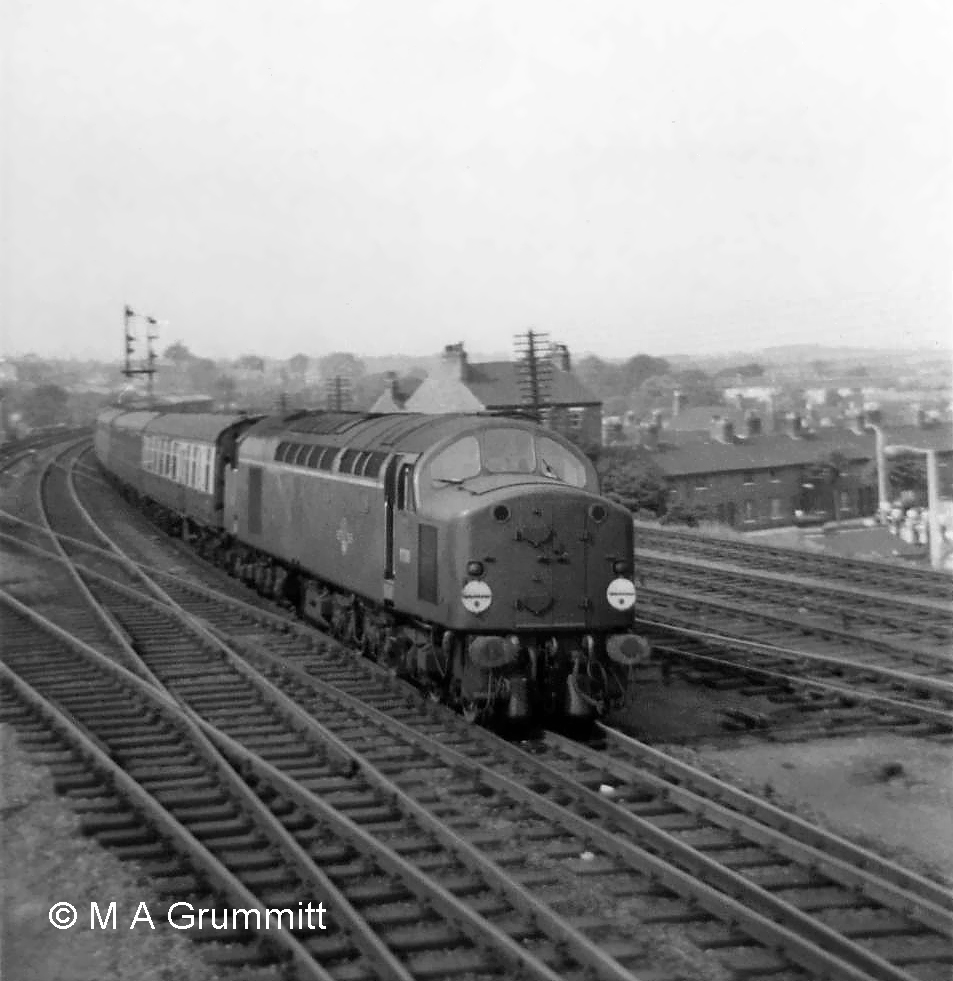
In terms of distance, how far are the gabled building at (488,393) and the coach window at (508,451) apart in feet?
133

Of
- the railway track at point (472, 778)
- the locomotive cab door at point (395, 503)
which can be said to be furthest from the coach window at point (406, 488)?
the railway track at point (472, 778)

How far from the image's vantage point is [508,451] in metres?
12.4

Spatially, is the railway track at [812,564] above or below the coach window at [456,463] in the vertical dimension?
below

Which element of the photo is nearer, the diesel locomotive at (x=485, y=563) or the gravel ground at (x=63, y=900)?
the gravel ground at (x=63, y=900)

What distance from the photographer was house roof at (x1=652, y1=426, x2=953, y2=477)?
3638 centimetres

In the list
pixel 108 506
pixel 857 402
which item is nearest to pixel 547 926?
pixel 108 506

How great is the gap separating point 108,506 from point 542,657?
30585mm

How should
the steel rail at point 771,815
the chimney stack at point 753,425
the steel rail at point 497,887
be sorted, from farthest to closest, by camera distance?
the chimney stack at point 753,425
the steel rail at point 771,815
the steel rail at point 497,887

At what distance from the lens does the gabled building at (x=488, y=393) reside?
181ft

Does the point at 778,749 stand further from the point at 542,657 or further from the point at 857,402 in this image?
the point at 857,402

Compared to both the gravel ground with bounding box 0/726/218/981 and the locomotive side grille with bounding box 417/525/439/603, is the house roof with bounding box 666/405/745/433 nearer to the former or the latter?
the locomotive side grille with bounding box 417/525/439/603

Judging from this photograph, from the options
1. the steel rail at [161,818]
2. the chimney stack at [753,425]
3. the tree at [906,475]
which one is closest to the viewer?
the steel rail at [161,818]

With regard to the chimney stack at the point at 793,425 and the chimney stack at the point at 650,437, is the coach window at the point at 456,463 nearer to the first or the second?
the chimney stack at the point at 793,425

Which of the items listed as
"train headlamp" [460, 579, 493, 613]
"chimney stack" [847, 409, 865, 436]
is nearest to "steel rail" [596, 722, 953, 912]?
"train headlamp" [460, 579, 493, 613]
